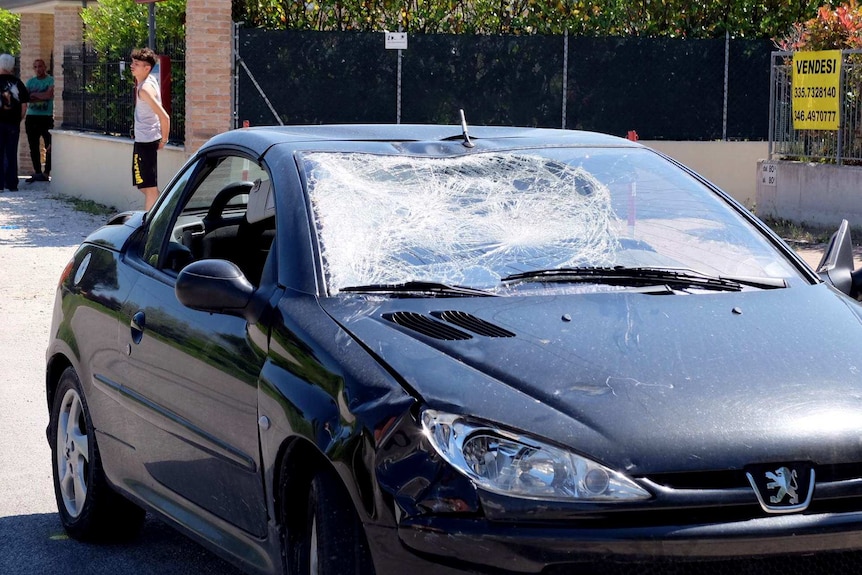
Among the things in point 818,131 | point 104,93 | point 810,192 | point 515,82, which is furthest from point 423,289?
point 104,93

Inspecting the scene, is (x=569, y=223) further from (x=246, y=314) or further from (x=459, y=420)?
(x=459, y=420)

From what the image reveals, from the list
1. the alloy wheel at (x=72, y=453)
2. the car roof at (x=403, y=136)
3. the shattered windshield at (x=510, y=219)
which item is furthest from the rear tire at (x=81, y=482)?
the shattered windshield at (x=510, y=219)

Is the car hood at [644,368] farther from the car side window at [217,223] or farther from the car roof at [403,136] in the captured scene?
the car side window at [217,223]

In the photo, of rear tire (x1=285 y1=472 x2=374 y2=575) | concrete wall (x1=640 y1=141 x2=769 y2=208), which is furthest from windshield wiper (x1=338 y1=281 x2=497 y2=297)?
concrete wall (x1=640 y1=141 x2=769 y2=208)

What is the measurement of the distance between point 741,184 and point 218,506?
658 inches

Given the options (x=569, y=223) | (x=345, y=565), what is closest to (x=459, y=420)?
(x=345, y=565)

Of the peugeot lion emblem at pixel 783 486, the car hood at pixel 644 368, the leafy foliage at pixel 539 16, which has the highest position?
the leafy foliage at pixel 539 16

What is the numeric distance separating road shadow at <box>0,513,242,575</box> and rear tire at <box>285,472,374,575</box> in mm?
1628

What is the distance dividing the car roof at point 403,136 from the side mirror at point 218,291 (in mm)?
752

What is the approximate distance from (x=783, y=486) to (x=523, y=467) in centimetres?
59

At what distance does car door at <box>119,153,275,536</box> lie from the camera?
13.4 feet

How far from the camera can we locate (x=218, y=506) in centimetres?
434

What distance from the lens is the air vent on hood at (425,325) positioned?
3.75 meters

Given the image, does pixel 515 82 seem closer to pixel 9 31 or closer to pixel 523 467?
pixel 523 467
